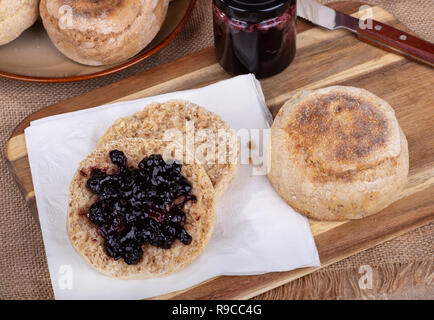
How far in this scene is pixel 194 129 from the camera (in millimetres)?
2578

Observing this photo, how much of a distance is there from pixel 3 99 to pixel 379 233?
2.32m

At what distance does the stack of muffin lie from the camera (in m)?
2.75

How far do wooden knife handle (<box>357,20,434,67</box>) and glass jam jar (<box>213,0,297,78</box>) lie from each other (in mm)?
483

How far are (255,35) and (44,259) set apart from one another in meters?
1.58

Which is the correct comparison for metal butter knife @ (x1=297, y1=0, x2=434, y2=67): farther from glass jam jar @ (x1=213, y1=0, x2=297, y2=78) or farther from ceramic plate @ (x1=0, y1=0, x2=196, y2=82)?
ceramic plate @ (x1=0, y1=0, x2=196, y2=82)

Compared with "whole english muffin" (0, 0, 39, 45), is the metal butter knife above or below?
below

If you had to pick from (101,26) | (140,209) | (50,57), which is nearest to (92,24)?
(101,26)

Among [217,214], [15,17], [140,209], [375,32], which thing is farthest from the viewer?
[375,32]

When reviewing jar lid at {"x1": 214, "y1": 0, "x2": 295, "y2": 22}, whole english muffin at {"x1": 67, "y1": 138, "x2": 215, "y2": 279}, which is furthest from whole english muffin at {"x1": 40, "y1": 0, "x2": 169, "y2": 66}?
whole english muffin at {"x1": 67, "y1": 138, "x2": 215, "y2": 279}

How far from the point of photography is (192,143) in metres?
2.54

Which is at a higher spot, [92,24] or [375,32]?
[92,24]

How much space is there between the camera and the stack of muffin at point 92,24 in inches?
108

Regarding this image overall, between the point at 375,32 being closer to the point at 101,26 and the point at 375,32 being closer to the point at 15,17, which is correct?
the point at 101,26

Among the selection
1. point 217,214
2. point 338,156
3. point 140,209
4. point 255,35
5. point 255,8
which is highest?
point 255,8
